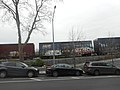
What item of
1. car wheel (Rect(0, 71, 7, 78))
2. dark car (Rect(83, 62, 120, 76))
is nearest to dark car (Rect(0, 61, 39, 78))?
car wheel (Rect(0, 71, 7, 78))

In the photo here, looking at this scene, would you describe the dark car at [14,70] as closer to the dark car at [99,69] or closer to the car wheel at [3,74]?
the car wheel at [3,74]

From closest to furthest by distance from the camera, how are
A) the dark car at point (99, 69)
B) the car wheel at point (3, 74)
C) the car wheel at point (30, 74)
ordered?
the car wheel at point (3, 74)
the car wheel at point (30, 74)
the dark car at point (99, 69)

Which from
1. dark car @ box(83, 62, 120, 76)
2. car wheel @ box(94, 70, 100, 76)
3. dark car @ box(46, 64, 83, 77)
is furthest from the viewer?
dark car @ box(83, 62, 120, 76)

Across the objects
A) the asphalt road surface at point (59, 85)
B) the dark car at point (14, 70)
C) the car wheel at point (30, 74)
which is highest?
the dark car at point (14, 70)

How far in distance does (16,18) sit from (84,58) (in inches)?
754

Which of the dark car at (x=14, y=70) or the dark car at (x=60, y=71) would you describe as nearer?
the dark car at (x=14, y=70)

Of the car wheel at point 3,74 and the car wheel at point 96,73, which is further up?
the car wheel at point 3,74

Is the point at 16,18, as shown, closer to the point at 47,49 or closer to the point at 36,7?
the point at 36,7

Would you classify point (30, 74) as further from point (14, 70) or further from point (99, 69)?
point (99, 69)

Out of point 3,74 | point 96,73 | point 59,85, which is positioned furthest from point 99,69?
point 59,85

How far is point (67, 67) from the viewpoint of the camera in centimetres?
3088

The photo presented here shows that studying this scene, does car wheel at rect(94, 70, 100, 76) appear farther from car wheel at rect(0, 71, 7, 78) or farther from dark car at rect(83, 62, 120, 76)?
car wheel at rect(0, 71, 7, 78)

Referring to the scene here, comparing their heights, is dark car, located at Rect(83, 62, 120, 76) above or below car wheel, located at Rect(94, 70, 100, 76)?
above

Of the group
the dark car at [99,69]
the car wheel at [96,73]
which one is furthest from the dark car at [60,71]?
the car wheel at [96,73]
